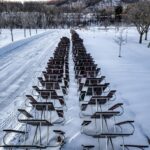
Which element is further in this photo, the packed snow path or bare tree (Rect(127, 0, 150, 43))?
bare tree (Rect(127, 0, 150, 43))

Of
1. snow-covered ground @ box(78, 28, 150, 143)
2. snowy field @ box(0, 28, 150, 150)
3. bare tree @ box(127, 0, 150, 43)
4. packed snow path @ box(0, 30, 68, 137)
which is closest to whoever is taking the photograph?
snowy field @ box(0, 28, 150, 150)

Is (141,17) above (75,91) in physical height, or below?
above

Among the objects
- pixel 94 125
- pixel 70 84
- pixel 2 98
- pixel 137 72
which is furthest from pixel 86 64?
pixel 94 125

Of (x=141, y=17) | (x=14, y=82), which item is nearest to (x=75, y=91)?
(x=14, y=82)

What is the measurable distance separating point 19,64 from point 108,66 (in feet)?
22.2

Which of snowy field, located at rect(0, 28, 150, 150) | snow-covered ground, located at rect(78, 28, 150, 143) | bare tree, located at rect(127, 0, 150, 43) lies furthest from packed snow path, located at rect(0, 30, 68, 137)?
bare tree, located at rect(127, 0, 150, 43)

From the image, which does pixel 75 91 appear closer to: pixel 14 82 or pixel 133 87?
pixel 133 87

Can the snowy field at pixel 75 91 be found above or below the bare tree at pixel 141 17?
below

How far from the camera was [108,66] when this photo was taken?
24.0 meters

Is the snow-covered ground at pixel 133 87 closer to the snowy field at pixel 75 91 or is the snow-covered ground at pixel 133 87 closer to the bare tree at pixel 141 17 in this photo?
the snowy field at pixel 75 91

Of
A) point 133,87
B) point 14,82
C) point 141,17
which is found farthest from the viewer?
point 141,17

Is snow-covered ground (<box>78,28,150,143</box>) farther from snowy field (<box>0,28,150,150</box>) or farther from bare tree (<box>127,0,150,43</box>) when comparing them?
bare tree (<box>127,0,150,43</box>)

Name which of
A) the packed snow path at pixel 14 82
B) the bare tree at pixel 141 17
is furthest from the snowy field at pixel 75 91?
the bare tree at pixel 141 17

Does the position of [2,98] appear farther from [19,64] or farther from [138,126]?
[19,64]
